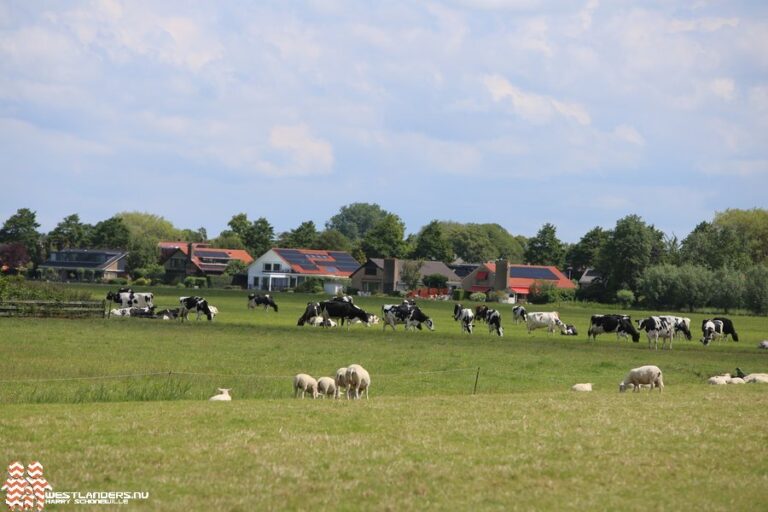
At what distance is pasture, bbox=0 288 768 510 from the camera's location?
13.3 m

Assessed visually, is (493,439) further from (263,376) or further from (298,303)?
(298,303)

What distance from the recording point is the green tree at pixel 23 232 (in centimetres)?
17350

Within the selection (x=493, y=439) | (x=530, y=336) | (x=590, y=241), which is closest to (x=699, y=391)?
(x=493, y=439)

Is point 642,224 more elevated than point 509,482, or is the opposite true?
point 642,224

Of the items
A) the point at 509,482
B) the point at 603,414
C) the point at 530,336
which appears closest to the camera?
the point at 509,482

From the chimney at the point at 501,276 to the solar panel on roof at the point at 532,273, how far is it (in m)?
3.57

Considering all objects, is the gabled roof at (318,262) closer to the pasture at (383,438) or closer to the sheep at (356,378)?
the pasture at (383,438)

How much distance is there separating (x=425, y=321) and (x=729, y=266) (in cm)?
7676

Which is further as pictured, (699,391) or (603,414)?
(699,391)

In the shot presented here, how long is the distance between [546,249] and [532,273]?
1793 inches

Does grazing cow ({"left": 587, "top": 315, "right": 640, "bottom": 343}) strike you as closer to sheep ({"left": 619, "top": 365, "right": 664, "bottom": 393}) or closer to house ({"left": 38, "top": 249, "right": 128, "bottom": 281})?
sheep ({"left": 619, "top": 365, "right": 664, "bottom": 393})

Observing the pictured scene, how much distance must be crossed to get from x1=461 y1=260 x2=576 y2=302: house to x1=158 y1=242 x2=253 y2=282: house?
40.4 m

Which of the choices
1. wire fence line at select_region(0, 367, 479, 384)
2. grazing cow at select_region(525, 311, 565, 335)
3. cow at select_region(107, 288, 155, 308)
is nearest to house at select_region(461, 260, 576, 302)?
cow at select_region(107, 288, 155, 308)

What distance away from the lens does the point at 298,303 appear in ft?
302
